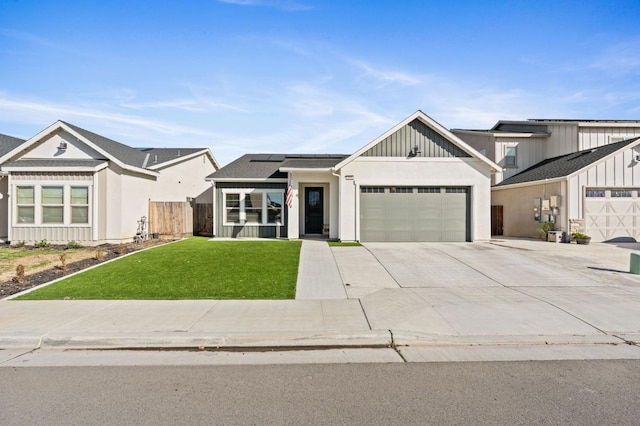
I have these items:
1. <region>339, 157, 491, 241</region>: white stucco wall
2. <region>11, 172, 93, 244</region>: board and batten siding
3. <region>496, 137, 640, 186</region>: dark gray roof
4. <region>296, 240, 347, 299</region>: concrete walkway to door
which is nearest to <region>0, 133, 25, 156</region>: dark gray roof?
<region>11, 172, 93, 244</region>: board and batten siding

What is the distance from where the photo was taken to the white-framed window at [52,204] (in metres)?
14.7

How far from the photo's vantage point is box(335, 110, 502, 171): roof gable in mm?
16141

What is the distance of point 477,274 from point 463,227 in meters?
7.08

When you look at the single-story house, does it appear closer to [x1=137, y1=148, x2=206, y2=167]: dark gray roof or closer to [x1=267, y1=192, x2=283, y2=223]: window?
[x1=267, y1=192, x2=283, y2=223]: window

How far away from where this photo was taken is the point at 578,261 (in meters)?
11.4

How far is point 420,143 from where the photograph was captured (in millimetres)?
16312

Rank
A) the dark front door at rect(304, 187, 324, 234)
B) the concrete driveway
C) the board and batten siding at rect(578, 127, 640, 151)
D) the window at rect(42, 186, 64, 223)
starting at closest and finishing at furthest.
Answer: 1. the concrete driveway
2. the window at rect(42, 186, 64, 223)
3. the dark front door at rect(304, 187, 324, 234)
4. the board and batten siding at rect(578, 127, 640, 151)

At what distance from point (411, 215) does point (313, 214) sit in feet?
16.9

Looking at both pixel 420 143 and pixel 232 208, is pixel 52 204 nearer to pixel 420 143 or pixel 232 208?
pixel 232 208

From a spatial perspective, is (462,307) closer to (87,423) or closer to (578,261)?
(87,423)

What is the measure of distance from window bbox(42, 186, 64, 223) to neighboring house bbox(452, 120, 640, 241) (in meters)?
21.8

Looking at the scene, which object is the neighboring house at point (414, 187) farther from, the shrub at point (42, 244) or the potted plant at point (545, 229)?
the shrub at point (42, 244)

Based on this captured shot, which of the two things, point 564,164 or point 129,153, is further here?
point 564,164

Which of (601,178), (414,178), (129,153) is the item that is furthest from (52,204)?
(601,178)
